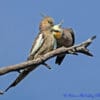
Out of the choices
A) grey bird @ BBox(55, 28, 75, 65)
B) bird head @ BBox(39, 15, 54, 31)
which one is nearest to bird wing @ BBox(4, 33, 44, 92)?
bird head @ BBox(39, 15, 54, 31)

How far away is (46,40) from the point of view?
26.9 ft

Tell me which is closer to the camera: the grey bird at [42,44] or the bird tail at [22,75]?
the bird tail at [22,75]

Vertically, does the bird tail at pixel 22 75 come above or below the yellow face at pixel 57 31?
below

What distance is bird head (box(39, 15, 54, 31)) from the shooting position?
879 cm

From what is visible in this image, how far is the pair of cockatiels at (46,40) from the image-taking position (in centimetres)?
763

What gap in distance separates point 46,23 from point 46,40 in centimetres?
81

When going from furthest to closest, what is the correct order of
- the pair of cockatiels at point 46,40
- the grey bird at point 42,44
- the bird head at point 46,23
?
the bird head at point 46,23 < the grey bird at point 42,44 < the pair of cockatiels at point 46,40

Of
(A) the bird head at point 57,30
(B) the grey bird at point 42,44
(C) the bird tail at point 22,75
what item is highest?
(A) the bird head at point 57,30

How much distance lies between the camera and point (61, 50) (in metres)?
6.47

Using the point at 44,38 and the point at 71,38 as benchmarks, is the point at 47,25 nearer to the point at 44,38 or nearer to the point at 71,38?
the point at 44,38

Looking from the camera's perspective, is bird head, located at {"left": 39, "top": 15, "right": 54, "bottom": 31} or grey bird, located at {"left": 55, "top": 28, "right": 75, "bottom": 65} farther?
grey bird, located at {"left": 55, "top": 28, "right": 75, "bottom": 65}

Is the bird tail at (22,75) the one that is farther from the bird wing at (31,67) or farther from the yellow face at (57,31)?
the yellow face at (57,31)

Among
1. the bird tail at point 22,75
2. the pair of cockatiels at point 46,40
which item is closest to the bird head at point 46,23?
the pair of cockatiels at point 46,40

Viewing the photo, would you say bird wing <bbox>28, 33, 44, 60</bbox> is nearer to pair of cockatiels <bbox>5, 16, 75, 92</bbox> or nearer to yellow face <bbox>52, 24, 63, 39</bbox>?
pair of cockatiels <bbox>5, 16, 75, 92</bbox>
